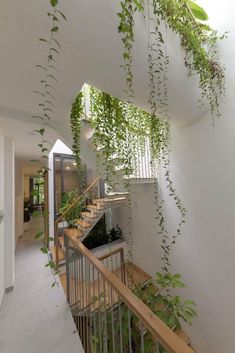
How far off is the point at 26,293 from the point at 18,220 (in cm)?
355

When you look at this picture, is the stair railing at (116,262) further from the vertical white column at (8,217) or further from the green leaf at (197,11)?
the green leaf at (197,11)

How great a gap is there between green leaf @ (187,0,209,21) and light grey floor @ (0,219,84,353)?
360 centimetres

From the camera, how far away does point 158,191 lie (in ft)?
11.9

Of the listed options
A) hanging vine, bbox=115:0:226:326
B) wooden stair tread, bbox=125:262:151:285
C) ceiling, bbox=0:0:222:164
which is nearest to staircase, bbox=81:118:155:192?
ceiling, bbox=0:0:222:164

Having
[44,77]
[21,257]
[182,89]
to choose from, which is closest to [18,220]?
[21,257]

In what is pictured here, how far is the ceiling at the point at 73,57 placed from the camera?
1.02m

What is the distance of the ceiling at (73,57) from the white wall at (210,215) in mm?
790

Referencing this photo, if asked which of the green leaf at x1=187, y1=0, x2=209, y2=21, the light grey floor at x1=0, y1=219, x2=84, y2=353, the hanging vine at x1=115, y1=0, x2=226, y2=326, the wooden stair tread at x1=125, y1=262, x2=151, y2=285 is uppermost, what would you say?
the green leaf at x1=187, y1=0, x2=209, y2=21

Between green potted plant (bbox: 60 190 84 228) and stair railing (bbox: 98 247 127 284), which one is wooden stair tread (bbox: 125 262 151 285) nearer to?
stair railing (bbox: 98 247 127 284)

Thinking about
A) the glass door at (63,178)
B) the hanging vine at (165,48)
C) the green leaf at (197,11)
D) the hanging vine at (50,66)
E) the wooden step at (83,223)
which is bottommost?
the wooden step at (83,223)

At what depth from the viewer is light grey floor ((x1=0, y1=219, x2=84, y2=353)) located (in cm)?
186

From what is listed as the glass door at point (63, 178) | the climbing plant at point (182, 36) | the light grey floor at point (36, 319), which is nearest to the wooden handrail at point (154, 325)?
the light grey floor at point (36, 319)

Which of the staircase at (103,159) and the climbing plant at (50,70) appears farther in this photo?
the staircase at (103,159)

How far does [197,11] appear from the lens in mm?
1789
